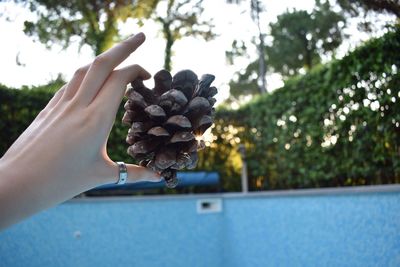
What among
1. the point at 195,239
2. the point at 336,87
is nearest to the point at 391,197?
the point at 336,87

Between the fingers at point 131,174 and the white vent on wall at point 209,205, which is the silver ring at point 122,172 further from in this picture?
the white vent on wall at point 209,205

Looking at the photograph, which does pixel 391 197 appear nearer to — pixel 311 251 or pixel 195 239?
pixel 311 251

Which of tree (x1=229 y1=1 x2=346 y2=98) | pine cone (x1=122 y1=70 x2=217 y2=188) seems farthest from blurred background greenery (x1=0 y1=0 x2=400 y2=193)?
tree (x1=229 y1=1 x2=346 y2=98)

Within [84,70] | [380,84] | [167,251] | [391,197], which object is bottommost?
[167,251]

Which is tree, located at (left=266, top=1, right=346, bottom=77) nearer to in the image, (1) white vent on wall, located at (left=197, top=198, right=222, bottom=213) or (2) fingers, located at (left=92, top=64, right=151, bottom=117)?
(1) white vent on wall, located at (left=197, top=198, right=222, bottom=213)

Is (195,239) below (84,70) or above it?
below

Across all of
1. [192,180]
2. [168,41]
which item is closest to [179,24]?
[168,41]

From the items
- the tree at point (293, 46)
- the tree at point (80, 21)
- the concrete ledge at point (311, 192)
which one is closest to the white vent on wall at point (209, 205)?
the concrete ledge at point (311, 192)
